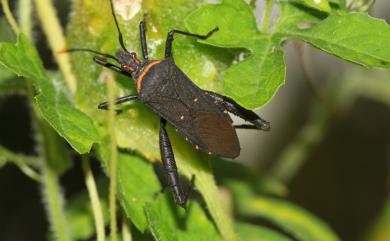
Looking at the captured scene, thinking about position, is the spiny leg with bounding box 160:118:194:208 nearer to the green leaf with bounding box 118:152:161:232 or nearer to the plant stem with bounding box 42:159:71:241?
the green leaf with bounding box 118:152:161:232

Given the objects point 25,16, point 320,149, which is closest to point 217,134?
point 25,16

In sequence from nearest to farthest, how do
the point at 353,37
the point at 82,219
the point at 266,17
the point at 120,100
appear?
the point at 353,37, the point at 266,17, the point at 120,100, the point at 82,219

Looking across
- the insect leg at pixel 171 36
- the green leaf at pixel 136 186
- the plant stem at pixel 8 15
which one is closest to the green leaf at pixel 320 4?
the insect leg at pixel 171 36

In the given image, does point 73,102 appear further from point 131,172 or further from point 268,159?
point 268,159

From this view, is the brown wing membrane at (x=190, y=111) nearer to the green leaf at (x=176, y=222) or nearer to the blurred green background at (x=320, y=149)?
the green leaf at (x=176, y=222)

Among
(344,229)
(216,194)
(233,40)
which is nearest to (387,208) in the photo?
(344,229)

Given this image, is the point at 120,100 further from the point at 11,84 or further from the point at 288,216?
the point at 288,216

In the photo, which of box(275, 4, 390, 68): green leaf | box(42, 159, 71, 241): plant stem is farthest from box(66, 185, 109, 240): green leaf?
box(275, 4, 390, 68): green leaf
